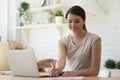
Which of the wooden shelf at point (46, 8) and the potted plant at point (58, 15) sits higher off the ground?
the wooden shelf at point (46, 8)

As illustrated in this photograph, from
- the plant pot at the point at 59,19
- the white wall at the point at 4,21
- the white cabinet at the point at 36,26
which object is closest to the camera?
the plant pot at the point at 59,19

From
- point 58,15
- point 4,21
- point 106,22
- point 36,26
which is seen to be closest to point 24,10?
point 36,26

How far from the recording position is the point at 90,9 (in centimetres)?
327

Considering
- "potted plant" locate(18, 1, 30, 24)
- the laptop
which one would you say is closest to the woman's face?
the laptop

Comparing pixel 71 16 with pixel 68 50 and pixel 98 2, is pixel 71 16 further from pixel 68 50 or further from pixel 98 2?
pixel 98 2

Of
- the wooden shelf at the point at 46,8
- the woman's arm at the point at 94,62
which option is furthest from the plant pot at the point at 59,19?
the woman's arm at the point at 94,62

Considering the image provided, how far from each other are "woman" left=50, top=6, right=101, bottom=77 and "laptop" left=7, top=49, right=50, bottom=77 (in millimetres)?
326

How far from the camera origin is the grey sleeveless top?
2.35 m

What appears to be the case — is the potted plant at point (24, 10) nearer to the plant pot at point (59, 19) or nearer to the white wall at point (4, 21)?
the white wall at point (4, 21)

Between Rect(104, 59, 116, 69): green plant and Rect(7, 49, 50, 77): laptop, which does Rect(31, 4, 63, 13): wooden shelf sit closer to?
Rect(104, 59, 116, 69): green plant

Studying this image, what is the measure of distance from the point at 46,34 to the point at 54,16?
379 mm

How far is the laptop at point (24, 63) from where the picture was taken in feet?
6.42

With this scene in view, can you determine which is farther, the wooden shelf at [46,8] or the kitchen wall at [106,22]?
the wooden shelf at [46,8]

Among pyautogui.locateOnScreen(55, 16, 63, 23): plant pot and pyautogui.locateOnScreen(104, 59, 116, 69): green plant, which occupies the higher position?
pyautogui.locateOnScreen(55, 16, 63, 23): plant pot
